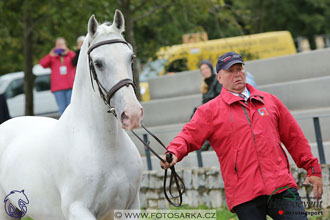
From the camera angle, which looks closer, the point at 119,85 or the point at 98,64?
the point at 119,85

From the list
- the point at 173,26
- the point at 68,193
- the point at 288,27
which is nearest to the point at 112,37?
the point at 68,193

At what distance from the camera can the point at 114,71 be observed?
4883 millimetres

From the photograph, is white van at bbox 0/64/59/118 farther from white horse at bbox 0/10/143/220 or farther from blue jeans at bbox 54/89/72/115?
white horse at bbox 0/10/143/220

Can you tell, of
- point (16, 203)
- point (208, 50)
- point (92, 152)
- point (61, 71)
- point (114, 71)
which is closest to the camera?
point (114, 71)

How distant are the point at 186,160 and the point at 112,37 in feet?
16.5

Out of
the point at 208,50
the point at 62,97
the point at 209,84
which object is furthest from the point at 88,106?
the point at 208,50

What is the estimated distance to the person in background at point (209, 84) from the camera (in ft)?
33.3

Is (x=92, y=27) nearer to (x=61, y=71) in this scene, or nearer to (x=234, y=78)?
(x=234, y=78)

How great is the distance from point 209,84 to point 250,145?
5.58 m

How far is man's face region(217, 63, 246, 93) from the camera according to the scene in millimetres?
5023

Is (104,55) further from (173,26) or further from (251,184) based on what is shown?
(173,26)

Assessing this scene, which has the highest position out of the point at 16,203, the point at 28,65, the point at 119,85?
the point at 28,65

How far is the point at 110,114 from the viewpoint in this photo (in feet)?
17.2

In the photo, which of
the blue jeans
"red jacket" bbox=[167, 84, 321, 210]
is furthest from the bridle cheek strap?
the blue jeans
